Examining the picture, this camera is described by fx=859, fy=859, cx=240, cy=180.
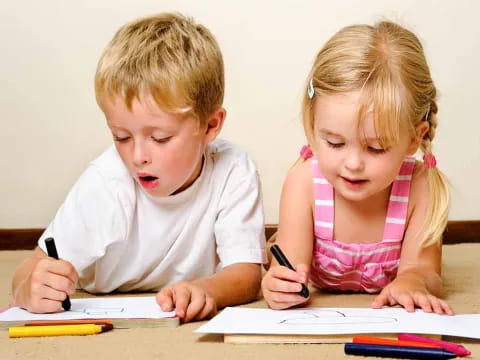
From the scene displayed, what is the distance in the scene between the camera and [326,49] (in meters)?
1.28

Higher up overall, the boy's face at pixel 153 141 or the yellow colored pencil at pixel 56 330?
the boy's face at pixel 153 141

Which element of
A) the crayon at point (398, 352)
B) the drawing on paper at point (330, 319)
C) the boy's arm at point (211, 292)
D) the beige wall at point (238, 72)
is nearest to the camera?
the crayon at point (398, 352)

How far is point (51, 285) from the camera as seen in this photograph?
1.20m

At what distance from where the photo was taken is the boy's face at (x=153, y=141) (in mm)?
1241

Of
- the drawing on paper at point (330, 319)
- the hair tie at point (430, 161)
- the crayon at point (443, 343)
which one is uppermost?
the hair tie at point (430, 161)

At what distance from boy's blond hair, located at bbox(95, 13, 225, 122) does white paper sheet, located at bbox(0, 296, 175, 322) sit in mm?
287

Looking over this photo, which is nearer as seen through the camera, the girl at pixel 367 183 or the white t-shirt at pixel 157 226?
the girl at pixel 367 183

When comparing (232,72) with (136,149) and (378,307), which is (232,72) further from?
(378,307)

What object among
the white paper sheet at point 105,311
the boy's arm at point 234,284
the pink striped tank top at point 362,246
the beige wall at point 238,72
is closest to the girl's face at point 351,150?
the pink striped tank top at point 362,246

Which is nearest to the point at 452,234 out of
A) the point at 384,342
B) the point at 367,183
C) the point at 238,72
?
the point at 238,72

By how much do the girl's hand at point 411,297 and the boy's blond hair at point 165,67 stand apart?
39 cm

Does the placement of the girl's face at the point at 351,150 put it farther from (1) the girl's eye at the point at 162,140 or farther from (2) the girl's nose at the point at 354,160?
(1) the girl's eye at the point at 162,140

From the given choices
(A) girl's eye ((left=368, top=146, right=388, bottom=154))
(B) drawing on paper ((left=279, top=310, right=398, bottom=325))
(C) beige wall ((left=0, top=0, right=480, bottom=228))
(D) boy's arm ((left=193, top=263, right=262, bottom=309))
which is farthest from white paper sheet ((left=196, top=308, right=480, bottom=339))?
(C) beige wall ((left=0, top=0, right=480, bottom=228))

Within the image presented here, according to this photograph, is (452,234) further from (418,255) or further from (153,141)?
(153,141)
